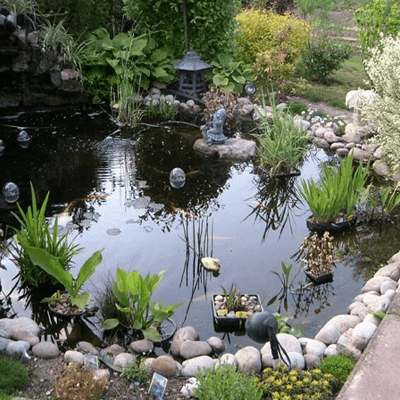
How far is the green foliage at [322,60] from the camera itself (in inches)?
450

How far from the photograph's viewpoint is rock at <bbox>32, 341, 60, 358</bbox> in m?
4.49

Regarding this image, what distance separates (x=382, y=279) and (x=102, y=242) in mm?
2809

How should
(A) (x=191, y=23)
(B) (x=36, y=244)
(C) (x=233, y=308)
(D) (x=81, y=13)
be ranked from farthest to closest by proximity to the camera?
(A) (x=191, y=23)
(D) (x=81, y=13)
(B) (x=36, y=244)
(C) (x=233, y=308)

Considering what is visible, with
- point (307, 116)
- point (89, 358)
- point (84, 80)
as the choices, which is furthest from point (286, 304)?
point (84, 80)

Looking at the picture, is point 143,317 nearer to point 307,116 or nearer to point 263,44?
point 307,116

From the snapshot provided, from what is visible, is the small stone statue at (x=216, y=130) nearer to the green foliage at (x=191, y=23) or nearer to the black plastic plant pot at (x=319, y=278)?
the green foliage at (x=191, y=23)

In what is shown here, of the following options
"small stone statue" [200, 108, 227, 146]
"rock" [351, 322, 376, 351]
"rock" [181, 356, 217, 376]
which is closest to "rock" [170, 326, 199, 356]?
"rock" [181, 356, 217, 376]

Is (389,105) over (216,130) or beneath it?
over

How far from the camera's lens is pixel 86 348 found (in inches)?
182

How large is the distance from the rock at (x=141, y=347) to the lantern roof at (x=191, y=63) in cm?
678

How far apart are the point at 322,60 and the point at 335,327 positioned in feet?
25.3

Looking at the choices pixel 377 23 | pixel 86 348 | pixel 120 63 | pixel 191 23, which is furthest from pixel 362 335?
pixel 377 23

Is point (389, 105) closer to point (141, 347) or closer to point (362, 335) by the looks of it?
point (362, 335)

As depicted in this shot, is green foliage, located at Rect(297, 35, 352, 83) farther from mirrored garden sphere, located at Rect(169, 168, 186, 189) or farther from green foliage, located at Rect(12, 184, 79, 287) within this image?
green foliage, located at Rect(12, 184, 79, 287)
